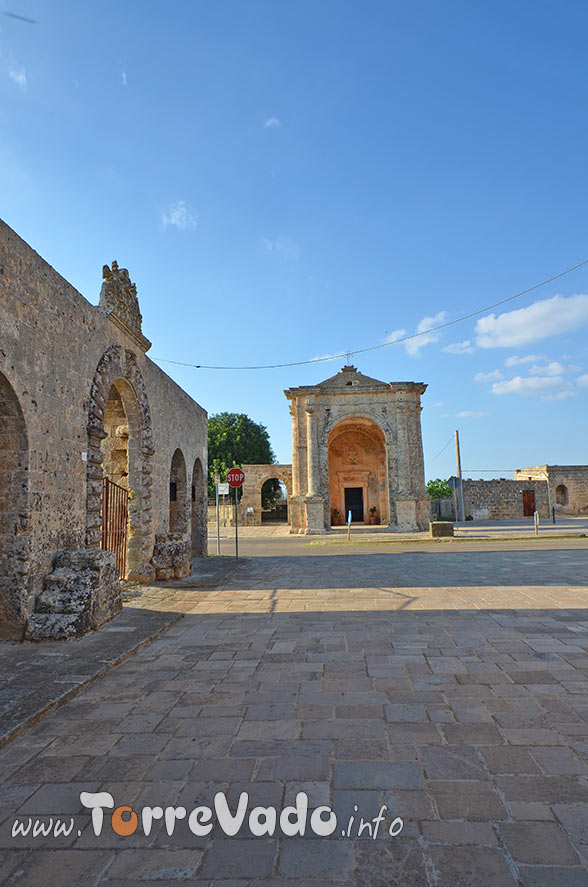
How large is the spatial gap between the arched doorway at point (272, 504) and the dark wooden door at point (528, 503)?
54.2ft

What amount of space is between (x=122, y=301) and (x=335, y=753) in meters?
6.88

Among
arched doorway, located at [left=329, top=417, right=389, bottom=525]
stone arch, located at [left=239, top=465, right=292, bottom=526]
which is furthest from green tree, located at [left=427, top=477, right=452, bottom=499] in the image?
stone arch, located at [left=239, top=465, right=292, bottom=526]

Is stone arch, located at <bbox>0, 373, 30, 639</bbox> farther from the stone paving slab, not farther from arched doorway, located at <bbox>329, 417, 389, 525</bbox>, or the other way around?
arched doorway, located at <bbox>329, 417, 389, 525</bbox>

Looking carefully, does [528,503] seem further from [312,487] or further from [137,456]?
[137,456]

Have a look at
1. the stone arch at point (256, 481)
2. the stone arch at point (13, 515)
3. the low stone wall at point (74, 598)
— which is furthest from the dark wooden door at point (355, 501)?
the stone arch at point (13, 515)

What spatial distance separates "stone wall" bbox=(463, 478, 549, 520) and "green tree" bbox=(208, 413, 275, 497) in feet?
58.7

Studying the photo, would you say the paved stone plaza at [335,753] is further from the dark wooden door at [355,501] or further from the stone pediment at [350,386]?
the dark wooden door at [355,501]

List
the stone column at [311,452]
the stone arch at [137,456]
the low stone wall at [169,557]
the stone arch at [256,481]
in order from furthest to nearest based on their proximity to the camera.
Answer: the stone arch at [256,481] → the stone column at [311,452] → the low stone wall at [169,557] → the stone arch at [137,456]

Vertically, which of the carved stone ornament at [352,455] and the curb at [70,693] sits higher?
the carved stone ornament at [352,455]

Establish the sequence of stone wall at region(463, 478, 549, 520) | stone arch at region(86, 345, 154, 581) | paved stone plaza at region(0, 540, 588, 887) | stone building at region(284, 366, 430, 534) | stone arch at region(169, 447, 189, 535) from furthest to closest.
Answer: stone wall at region(463, 478, 549, 520), stone building at region(284, 366, 430, 534), stone arch at region(169, 447, 189, 535), stone arch at region(86, 345, 154, 581), paved stone plaza at region(0, 540, 588, 887)

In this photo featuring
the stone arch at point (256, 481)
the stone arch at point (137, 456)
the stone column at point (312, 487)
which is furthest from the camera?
the stone arch at point (256, 481)

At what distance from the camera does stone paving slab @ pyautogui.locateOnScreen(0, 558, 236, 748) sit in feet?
10.4

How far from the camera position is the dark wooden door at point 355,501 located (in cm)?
3119

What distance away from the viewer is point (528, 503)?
33.9 metres
